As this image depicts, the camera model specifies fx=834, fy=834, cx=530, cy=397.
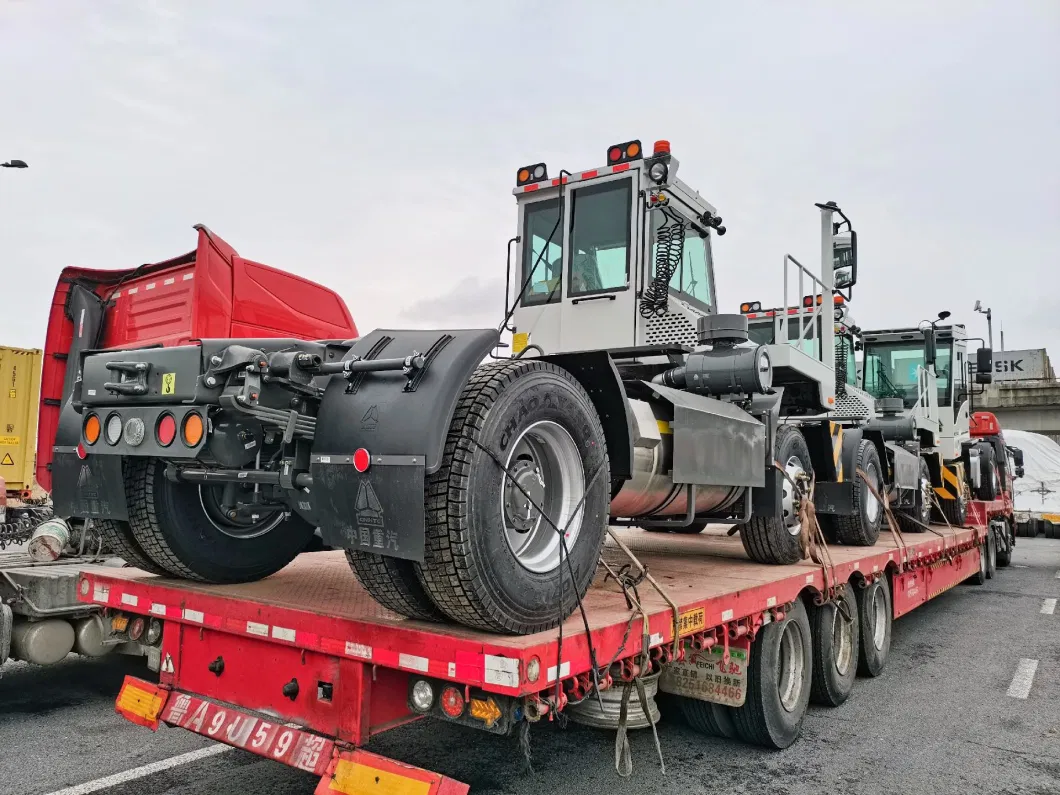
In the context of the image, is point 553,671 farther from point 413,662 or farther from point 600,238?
point 600,238

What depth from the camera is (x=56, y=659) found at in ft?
16.8

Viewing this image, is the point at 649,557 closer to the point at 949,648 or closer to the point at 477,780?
the point at 477,780

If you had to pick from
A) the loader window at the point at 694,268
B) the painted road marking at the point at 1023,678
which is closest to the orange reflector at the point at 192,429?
the loader window at the point at 694,268

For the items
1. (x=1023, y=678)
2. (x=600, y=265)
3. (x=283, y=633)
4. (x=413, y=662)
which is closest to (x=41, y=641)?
(x=283, y=633)

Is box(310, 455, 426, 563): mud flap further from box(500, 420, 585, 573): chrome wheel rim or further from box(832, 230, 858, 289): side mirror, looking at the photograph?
box(832, 230, 858, 289): side mirror

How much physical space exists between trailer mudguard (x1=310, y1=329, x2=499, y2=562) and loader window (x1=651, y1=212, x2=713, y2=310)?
2800mm

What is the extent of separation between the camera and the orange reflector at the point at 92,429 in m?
3.28

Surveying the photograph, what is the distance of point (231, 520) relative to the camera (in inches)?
157

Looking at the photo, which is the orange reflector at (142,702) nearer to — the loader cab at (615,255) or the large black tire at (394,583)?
the large black tire at (394,583)

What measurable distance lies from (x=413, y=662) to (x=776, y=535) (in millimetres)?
3345

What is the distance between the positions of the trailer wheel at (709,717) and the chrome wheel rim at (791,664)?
367 millimetres

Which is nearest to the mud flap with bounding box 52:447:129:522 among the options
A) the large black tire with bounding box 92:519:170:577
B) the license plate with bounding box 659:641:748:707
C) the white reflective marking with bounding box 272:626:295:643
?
the large black tire with bounding box 92:519:170:577

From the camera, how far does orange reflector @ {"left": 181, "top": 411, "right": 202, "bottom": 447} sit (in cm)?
291

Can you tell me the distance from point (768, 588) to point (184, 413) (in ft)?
10.1
